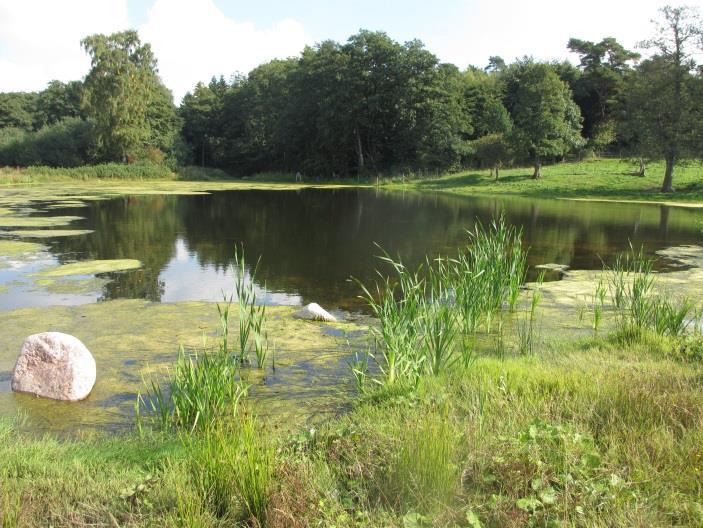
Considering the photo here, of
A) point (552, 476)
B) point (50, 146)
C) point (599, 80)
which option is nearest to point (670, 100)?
point (599, 80)

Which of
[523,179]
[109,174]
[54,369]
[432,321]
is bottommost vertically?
[54,369]

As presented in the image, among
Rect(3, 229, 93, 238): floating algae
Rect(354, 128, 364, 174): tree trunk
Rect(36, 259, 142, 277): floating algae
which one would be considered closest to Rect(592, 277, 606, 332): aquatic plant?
Rect(36, 259, 142, 277): floating algae

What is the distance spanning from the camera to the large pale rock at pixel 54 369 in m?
5.91

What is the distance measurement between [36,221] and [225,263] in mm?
10570

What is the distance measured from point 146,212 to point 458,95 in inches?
1371

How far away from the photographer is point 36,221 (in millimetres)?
20734

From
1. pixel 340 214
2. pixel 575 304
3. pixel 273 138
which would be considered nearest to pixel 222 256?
pixel 575 304

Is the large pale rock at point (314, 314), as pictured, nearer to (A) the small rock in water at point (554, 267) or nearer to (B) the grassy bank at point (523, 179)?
(A) the small rock in water at point (554, 267)

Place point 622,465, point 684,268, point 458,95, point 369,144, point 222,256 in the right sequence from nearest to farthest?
point 622,465
point 684,268
point 222,256
point 458,95
point 369,144

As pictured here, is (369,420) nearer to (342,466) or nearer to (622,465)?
(342,466)

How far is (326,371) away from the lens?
6.68 metres

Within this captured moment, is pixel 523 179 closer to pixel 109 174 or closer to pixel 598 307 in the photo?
pixel 598 307

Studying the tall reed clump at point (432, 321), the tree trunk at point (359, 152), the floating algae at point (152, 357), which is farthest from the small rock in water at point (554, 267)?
the tree trunk at point (359, 152)

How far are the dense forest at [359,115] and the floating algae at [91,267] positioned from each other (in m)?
32.8
